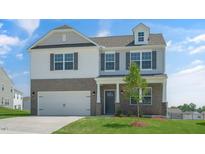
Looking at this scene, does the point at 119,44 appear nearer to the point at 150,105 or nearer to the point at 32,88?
the point at 150,105

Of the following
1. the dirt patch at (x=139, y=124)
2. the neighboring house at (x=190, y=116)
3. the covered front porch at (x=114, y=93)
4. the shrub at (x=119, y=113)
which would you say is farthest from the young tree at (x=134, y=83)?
the neighboring house at (x=190, y=116)

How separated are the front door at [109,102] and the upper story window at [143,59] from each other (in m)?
3.25

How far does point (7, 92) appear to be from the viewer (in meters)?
61.7

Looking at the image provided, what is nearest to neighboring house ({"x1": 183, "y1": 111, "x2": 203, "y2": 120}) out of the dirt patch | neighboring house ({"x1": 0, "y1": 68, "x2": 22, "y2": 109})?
the dirt patch

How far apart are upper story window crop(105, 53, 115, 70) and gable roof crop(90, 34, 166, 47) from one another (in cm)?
90

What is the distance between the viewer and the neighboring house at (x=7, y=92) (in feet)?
194

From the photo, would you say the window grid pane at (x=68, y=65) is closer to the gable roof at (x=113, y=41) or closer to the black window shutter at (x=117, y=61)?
the gable roof at (x=113, y=41)

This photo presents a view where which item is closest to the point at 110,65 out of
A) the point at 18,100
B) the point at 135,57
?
the point at 135,57

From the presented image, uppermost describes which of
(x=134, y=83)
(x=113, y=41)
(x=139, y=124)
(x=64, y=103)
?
(x=113, y=41)

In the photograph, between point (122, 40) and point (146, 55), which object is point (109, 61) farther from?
point (146, 55)

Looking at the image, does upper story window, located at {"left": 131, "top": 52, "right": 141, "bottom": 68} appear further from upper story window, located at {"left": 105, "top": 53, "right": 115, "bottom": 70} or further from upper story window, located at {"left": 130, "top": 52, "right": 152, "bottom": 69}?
upper story window, located at {"left": 105, "top": 53, "right": 115, "bottom": 70}

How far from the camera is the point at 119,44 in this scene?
3153cm

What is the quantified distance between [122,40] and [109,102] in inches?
219
